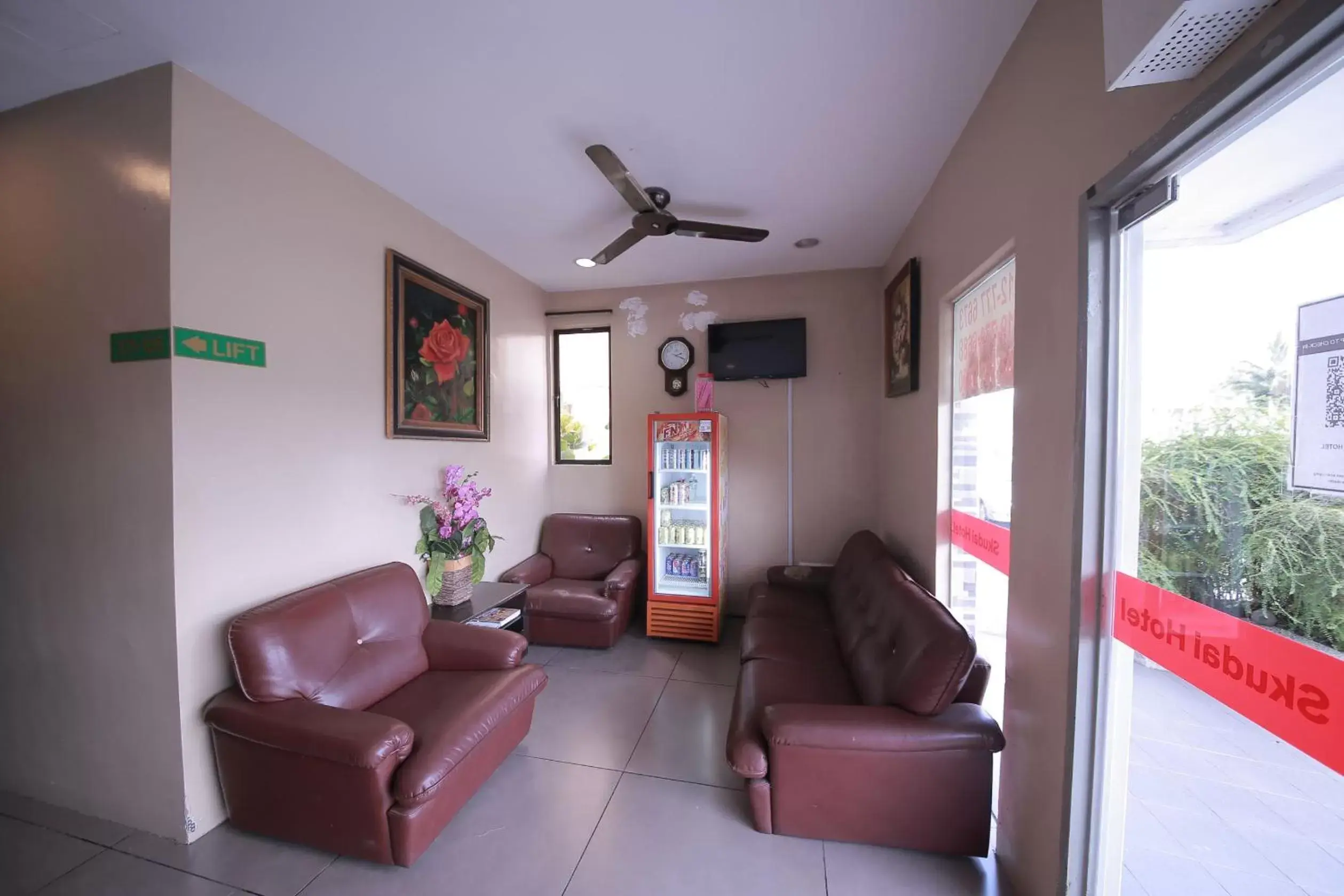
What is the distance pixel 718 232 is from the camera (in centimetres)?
234

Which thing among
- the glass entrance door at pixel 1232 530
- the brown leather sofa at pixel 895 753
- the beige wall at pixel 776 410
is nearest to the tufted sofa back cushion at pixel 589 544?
the beige wall at pixel 776 410

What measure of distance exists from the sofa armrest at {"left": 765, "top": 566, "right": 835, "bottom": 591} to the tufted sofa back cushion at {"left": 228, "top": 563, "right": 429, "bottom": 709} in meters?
2.28

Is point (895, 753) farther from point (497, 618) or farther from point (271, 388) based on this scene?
point (271, 388)

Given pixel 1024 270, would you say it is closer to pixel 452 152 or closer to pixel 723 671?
pixel 452 152

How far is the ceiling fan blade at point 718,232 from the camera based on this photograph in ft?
7.38

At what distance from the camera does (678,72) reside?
1.64 metres

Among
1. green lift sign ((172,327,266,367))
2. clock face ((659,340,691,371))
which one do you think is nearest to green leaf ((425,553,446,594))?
green lift sign ((172,327,266,367))

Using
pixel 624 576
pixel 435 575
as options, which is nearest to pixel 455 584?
pixel 435 575

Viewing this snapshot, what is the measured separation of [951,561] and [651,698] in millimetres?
1814

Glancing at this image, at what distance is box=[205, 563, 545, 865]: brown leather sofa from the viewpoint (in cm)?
150

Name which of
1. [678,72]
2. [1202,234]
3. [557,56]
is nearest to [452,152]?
[557,56]

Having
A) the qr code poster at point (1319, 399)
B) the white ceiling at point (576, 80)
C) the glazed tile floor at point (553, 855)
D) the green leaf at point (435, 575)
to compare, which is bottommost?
the glazed tile floor at point (553, 855)

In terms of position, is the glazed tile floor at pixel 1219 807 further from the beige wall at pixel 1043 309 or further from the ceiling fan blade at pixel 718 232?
the ceiling fan blade at pixel 718 232

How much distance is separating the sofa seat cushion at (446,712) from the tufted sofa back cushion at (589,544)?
62.0 inches
